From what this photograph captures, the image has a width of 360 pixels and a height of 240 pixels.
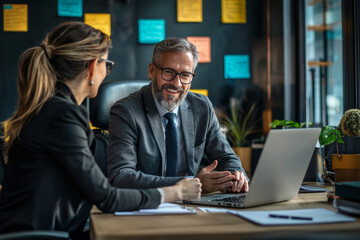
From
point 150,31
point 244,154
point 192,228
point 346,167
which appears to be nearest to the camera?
point 192,228

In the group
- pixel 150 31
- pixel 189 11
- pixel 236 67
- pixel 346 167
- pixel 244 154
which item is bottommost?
pixel 244 154

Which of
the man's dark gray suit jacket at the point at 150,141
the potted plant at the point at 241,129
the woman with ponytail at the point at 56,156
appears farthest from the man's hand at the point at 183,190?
the potted plant at the point at 241,129

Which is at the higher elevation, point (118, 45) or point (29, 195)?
point (118, 45)

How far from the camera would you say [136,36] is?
306cm

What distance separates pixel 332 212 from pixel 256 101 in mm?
2080

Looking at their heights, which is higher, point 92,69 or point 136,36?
point 136,36

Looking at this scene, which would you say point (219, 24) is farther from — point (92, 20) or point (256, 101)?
point (92, 20)

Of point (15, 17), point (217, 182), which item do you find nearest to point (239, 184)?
point (217, 182)

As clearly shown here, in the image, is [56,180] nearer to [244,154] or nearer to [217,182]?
[217,182]

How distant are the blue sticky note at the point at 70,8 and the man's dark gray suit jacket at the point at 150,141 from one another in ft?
4.28

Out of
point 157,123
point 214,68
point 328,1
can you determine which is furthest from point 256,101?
point 157,123

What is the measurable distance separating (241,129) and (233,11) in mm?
880

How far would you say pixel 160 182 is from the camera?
1.48m

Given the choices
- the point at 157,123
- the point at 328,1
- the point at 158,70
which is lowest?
the point at 157,123
